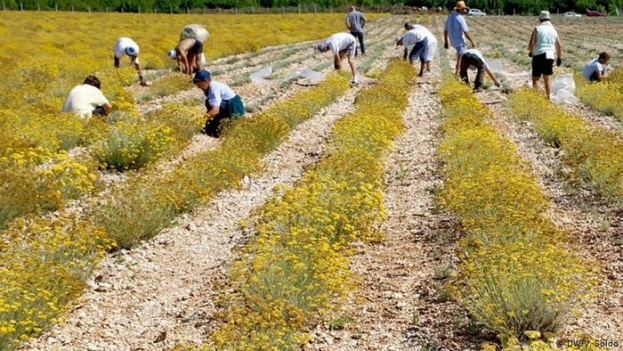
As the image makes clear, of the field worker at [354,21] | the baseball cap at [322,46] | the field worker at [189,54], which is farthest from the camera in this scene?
the field worker at [354,21]

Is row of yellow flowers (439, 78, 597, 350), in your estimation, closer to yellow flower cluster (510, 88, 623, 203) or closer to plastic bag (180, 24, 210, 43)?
yellow flower cluster (510, 88, 623, 203)

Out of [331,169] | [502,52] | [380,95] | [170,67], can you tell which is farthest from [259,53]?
[331,169]

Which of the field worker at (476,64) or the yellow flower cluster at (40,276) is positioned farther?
the field worker at (476,64)

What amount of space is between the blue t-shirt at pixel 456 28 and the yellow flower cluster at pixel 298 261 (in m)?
8.78

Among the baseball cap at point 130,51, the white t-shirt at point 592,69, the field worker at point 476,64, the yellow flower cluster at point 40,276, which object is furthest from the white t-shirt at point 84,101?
the white t-shirt at point 592,69

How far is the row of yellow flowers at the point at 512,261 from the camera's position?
14.7ft

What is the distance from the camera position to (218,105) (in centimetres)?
1062

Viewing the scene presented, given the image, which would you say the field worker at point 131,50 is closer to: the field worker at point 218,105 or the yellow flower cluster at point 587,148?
the field worker at point 218,105

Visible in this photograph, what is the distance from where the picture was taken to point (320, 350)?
15.2 feet

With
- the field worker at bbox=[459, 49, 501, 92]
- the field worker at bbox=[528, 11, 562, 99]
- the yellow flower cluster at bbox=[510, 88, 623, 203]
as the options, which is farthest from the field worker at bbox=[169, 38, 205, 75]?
the yellow flower cluster at bbox=[510, 88, 623, 203]

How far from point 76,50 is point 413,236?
21.5 metres

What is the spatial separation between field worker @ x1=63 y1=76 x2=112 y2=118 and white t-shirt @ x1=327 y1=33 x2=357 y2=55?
6297 mm

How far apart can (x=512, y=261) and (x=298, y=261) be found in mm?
1396

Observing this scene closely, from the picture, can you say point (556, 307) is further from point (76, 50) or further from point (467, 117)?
point (76, 50)
